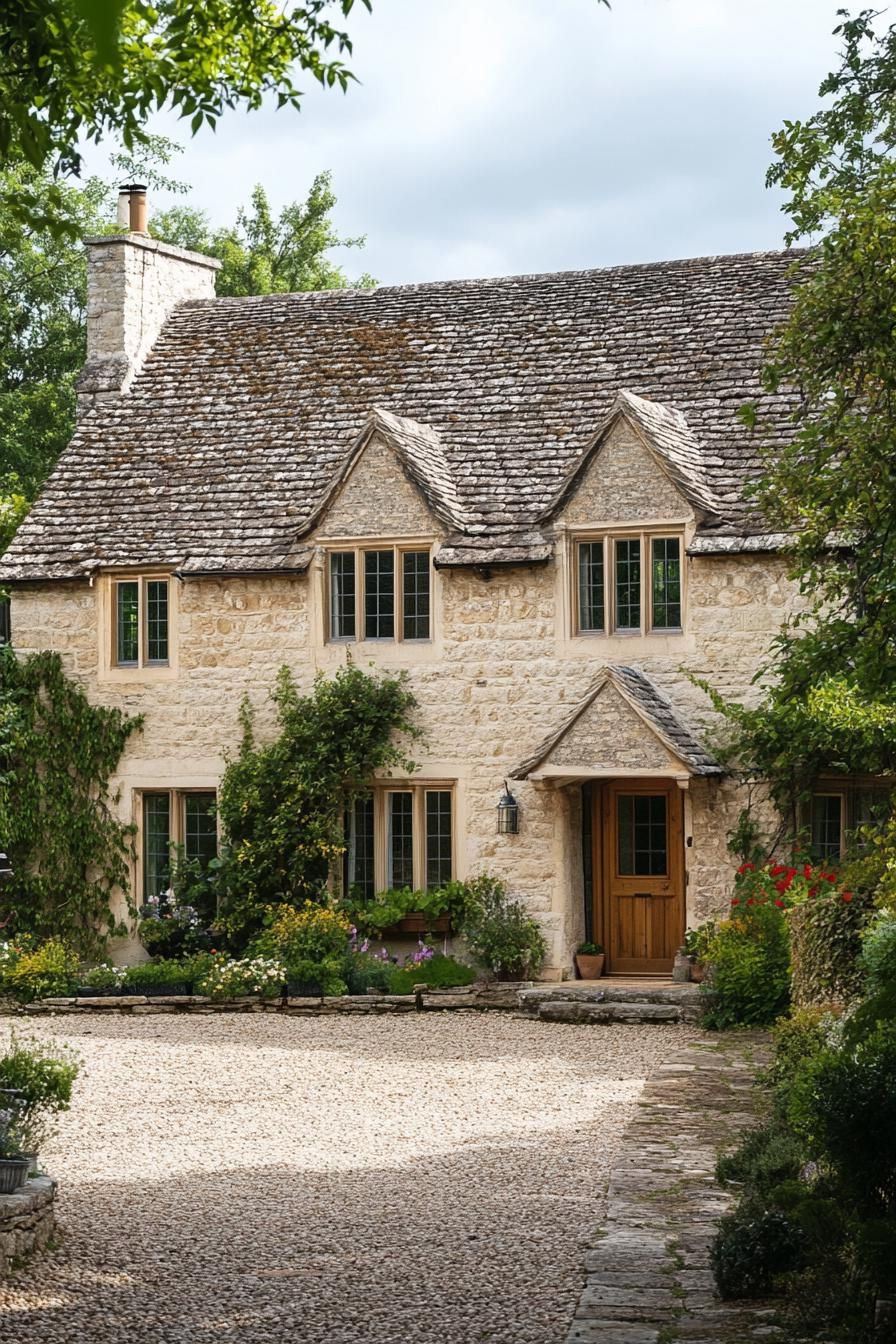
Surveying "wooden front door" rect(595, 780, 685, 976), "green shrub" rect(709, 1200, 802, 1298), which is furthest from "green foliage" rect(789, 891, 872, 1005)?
"green shrub" rect(709, 1200, 802, 1298)

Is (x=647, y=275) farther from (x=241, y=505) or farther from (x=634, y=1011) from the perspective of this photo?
(x=634, y=1011)

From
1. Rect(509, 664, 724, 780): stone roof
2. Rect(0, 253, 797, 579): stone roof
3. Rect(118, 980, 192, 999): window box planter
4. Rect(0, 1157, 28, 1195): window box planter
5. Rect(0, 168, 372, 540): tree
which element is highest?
Rect(0, 168, 372, 540): tree

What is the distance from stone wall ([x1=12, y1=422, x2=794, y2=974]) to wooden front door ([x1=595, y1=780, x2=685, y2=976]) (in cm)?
40

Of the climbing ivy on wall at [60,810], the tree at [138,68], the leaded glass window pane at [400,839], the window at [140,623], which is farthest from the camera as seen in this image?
the window at [140,623]

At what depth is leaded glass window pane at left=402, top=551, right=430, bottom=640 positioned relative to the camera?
20297 millimetres

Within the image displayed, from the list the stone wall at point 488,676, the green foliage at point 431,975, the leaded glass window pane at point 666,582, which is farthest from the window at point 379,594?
the green foliage at point 431,975

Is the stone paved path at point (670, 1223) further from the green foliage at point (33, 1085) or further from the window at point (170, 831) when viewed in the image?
the window at point (170, 831)

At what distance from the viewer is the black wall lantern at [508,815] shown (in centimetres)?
1944

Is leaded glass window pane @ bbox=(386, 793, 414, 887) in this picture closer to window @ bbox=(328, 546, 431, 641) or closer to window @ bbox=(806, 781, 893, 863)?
window @ bbox=(328, 546, 431, 641)

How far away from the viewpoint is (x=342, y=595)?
20.7 meters

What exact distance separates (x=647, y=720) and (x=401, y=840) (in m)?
3.55

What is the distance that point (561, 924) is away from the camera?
19.4 metres

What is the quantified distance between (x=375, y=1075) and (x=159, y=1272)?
6.27 m

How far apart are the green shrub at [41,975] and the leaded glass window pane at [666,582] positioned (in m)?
7.61
